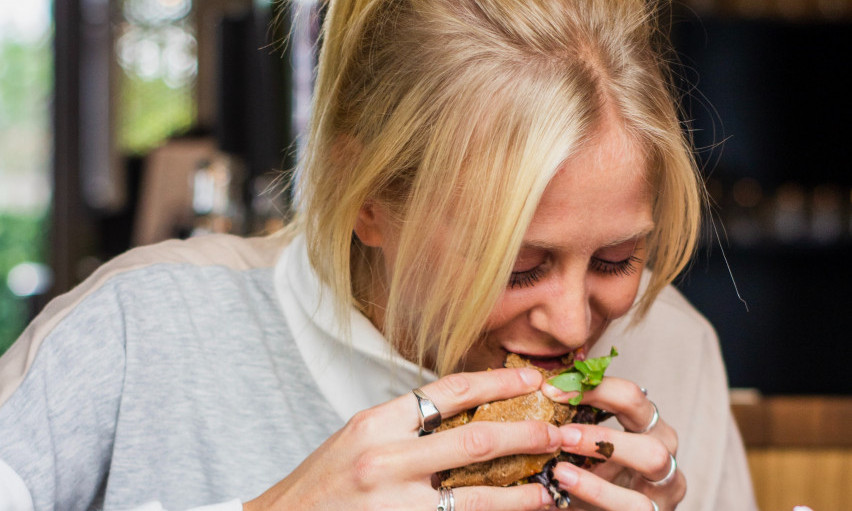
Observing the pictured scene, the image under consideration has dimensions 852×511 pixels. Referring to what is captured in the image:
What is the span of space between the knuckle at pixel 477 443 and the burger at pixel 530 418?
8 cm

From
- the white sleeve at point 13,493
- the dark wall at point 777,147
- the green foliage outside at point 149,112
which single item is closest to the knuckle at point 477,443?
the white sleeve at point 13,493

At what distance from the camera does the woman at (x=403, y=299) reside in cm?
108

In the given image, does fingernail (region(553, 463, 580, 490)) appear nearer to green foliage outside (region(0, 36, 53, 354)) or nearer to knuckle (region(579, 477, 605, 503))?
knuckle (region(579, 477, 605, 503))

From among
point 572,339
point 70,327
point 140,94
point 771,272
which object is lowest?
point 771,272

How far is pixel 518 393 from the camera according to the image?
110 cm

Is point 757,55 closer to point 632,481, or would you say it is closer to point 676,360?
point 676,360

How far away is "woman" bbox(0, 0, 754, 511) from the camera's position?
1080 mm

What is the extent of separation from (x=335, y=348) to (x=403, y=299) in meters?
0.26

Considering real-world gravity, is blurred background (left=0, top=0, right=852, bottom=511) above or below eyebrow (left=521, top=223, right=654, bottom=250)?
below

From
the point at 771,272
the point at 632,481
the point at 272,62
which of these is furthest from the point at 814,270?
the point at 632,481

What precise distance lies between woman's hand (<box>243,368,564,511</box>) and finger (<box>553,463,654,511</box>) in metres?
0.05

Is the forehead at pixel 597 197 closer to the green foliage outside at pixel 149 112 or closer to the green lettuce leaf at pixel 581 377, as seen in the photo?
the green lettuce leaf at pixel 581 377

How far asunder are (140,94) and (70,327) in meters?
5.74

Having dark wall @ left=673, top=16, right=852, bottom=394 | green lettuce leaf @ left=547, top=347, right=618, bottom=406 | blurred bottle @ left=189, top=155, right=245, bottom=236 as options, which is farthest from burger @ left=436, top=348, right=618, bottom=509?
dark wall @ left=673, top=16, right=852, bottom=394
